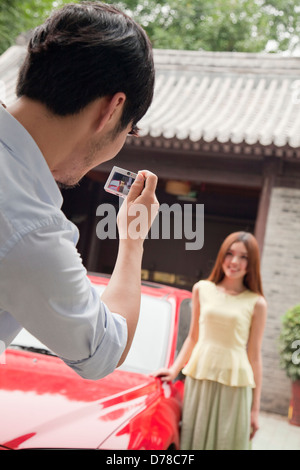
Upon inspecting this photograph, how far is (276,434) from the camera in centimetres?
530

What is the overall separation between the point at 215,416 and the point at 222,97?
252 inches

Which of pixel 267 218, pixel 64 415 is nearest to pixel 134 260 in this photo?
pixel 64 415

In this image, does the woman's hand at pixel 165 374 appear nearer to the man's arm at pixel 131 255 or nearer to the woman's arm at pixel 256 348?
the woman's arm at pixel 256 348

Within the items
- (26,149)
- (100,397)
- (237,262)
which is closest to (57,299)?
(26,149)

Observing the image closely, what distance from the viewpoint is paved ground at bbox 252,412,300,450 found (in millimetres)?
4809

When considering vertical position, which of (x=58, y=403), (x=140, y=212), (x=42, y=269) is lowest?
(x=58, y=403)

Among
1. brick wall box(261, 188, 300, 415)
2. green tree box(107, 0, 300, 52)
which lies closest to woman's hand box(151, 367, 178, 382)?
brick wall box(261, 188, 300, 415)

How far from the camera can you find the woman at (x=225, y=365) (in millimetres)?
2857

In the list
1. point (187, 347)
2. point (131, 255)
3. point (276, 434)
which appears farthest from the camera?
point (276, 434)

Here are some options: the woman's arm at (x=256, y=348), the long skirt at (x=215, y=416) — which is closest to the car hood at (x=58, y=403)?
the long skirt at (x=215, y=416)

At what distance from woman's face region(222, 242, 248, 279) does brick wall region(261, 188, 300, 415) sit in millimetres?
3465

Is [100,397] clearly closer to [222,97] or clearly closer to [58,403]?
[58,403]

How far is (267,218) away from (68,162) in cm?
599

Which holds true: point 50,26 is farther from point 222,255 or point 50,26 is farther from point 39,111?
point 222,255
